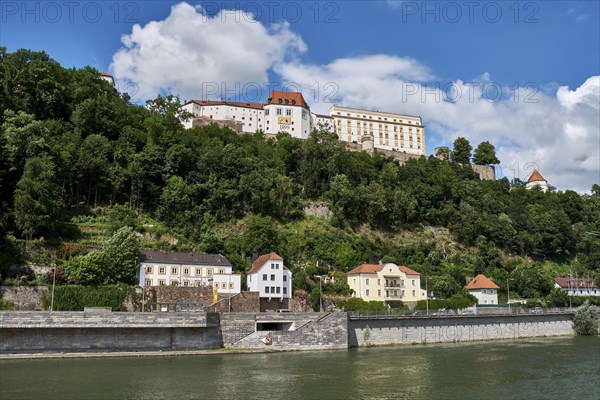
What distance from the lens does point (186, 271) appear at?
→ 55625 mm

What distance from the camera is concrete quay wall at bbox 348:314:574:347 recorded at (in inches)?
1984

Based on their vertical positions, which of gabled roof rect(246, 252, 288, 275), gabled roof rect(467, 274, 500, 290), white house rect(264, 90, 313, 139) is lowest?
gabled roof rect(467, 274, 500, 290)

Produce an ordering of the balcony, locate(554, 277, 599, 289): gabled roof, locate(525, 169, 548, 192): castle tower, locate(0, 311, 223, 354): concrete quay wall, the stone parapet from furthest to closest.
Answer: locate(525, 169, 548, 192): castle tower, locate(554, 277, 599, 289): gabled roof, the balcony, locate(0, 311, 223, 354): concrete quay wall, the stone parapet

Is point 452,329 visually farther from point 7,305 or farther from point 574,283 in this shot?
point 7,305

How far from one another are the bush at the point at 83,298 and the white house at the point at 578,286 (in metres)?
64.2

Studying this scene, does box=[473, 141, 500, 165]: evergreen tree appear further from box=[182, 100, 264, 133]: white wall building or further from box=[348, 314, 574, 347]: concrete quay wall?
box=[348, 314, 574, 347]: concrete quay wall

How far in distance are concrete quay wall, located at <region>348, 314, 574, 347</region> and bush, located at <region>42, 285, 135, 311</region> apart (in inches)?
837

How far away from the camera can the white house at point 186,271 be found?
53.4 m

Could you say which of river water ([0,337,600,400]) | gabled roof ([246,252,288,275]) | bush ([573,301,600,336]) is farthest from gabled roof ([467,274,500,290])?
gabled roof ([246,252,288,275])

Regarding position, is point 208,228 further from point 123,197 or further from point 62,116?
point 62,116

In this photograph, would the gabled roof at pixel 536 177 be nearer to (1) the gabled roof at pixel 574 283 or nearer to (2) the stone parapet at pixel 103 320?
(1) the gabled roof at pixel 574 283

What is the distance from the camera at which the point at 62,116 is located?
7269cm

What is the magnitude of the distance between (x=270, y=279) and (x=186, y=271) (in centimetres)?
877

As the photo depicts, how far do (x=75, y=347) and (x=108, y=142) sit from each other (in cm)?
3353
